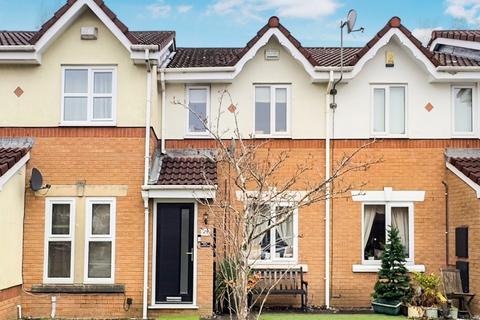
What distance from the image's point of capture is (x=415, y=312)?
49.5 ft

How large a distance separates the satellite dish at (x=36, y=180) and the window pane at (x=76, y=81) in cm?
233

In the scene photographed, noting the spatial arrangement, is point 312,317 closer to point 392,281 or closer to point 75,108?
point 392,281

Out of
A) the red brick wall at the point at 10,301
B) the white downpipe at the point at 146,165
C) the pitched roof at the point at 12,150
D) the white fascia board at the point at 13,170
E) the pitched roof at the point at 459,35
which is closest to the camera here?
the white fascia board at the point at 13,170

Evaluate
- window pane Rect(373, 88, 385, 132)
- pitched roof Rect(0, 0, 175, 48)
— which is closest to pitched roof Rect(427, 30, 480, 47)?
window pane Rect(373, 88, 385, 132)

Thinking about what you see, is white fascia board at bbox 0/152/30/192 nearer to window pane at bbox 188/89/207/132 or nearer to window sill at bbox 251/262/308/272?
window pane at bbox 188/89/207/132

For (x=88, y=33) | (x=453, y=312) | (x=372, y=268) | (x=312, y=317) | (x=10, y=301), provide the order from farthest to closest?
1. (x=372, y=268)
2. (x=88, y=33)
3. (x=312, y=317)
4. (x=453, y=312)
5. (x=10, y=301)

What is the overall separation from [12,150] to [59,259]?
3016 millimetres

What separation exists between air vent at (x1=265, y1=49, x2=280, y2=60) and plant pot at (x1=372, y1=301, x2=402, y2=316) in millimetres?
7238

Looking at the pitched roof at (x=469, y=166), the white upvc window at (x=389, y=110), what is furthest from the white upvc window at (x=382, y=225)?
the white upvc window at (x=389, y=110)

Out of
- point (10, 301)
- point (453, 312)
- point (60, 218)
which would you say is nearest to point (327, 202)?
point (453, 312)

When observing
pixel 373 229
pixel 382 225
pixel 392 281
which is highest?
pixel 382 225

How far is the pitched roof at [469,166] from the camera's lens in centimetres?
1557

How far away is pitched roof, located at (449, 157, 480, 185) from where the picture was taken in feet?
51.1

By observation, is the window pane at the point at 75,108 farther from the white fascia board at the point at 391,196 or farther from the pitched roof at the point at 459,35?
the pitched roof at the point at 459,35
